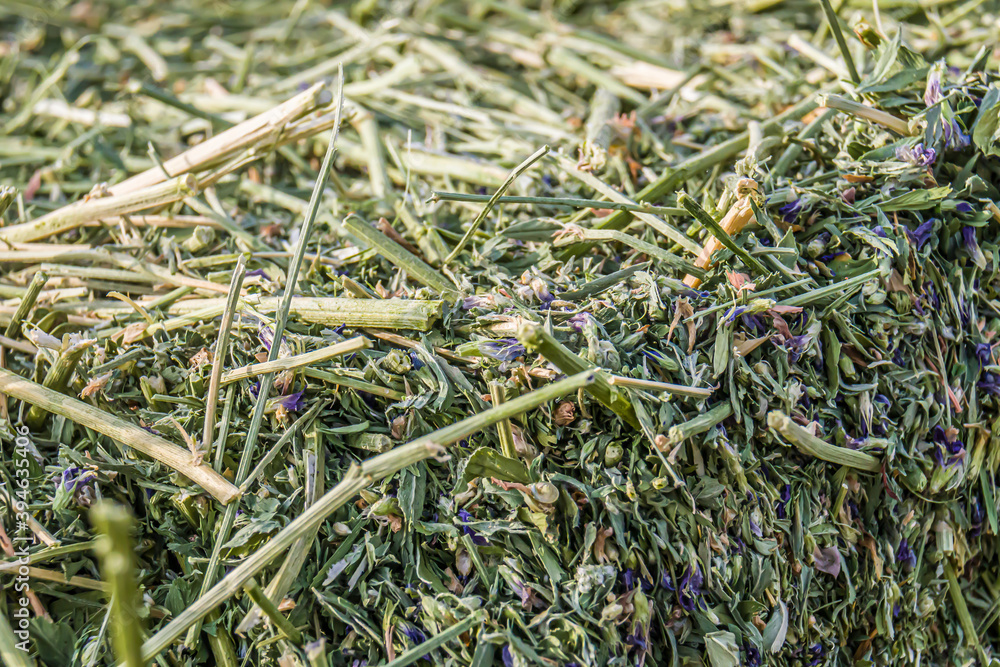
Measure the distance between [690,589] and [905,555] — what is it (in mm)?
377

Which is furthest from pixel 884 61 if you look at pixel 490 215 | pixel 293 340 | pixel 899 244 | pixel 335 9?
pixel 335 9

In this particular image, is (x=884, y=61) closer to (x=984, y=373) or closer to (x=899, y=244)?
(x=899, y=244)

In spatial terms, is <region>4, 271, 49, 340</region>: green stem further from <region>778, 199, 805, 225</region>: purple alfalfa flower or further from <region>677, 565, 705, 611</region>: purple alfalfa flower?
<region>778, 199, 805, 225</region>: purple alfalfa flower

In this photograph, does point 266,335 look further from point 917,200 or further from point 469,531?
point 917,200

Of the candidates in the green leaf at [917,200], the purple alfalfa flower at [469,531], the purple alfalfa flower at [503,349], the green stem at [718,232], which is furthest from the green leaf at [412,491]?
the green leaf at [917,200]

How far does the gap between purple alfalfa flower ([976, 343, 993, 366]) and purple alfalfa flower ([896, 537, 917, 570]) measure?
1.00 ft

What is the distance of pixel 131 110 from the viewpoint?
5.20 ft

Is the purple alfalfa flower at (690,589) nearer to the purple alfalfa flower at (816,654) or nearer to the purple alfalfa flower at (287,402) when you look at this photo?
the purple alfalfa flower at (816,654)

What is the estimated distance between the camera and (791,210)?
3.64ft

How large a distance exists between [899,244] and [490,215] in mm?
631

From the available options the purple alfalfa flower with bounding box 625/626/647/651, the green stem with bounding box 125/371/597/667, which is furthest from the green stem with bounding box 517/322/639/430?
the purple alfalfa flower with bounding box 625/626/647/651

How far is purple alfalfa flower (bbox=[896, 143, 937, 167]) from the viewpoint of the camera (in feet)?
3.71

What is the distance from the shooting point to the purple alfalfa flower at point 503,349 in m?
0.96

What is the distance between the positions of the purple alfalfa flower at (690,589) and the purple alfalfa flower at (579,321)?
335mm
